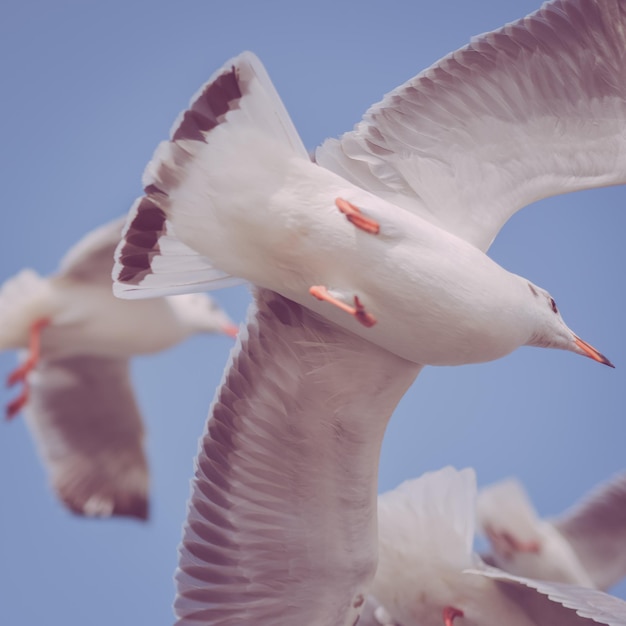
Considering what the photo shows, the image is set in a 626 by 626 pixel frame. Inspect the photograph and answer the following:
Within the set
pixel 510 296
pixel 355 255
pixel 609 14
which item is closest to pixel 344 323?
pixel 355 255

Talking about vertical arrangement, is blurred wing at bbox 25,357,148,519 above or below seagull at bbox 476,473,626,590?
above

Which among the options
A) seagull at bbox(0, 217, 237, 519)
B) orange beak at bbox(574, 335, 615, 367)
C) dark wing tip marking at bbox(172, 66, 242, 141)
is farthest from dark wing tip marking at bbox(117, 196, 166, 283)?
seagull at bbox(0, 217, 237, 519)

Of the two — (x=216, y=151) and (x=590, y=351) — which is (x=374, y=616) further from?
(x=216, y=151)

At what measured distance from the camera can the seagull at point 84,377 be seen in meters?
4.86

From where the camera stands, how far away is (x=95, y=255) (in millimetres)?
4406

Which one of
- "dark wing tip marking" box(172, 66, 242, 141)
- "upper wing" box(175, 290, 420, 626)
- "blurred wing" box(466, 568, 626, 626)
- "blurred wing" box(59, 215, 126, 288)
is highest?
"blurred wing" box(59, 215, 126, 288)

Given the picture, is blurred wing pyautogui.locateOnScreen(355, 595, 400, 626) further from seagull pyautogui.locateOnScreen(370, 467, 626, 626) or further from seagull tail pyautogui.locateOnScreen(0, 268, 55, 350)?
seagull tail pyautogui.locateOnScreen(0, 268, 55, 350)

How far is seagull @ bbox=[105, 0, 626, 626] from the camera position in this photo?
2.38 m

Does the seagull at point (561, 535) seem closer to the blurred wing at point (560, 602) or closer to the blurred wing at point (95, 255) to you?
the blurred wing at point (560, 602)

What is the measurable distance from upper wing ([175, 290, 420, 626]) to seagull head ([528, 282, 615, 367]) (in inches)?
11.4

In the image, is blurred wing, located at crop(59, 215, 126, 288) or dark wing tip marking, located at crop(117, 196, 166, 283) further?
blurred wing, located at crop(59, 215, 126, 288)

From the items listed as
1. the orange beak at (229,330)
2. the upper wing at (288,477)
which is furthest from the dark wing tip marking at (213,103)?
→ the orange beak at (229,330)

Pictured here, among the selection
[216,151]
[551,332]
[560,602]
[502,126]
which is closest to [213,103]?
[216,151]

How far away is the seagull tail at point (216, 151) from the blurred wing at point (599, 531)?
248 cm
